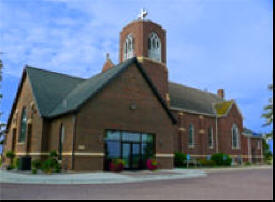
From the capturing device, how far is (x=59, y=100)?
26547mm

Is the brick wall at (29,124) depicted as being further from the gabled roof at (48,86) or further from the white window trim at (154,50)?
the white window trim at (154,50)

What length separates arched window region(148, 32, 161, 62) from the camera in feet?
124

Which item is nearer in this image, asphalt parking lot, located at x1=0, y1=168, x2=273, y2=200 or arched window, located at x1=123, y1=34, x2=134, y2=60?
asphalt parking lot, located at x1=0, y1=168, x2=273, y2=200

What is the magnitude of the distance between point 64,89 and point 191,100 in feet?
73.2

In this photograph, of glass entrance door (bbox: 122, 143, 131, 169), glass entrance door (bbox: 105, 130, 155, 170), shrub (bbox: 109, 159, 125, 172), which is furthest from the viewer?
glass entrance door (bbox: 122, 143, 131, 169)

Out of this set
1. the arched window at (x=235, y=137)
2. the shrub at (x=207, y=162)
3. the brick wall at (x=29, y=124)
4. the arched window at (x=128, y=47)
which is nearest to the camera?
the brick wall at (x=29, y=124)

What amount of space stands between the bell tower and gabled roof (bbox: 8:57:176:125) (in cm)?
928

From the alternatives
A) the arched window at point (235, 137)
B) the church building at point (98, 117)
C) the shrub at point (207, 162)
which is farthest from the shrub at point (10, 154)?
the arched window at point (235, 137)

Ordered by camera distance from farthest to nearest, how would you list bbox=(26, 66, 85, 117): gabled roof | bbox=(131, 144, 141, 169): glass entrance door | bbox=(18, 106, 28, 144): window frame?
1. bbox=(18, 106, 28, 144): window frame
2. bbox=(26, 66, 85, 117): gabled roof
3. bbox=(131, 144, 141, 169): glass entrance door

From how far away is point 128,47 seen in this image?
128 ft

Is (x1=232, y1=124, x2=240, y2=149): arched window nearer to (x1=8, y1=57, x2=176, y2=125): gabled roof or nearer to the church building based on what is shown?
the church building

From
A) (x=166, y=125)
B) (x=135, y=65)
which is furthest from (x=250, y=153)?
(x=135, y=65)

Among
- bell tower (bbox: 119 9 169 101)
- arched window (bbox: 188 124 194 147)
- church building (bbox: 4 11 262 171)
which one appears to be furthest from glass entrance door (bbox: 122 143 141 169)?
arched window (bbox: 188 124 194 147)

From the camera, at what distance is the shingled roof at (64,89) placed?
22.8 metres
